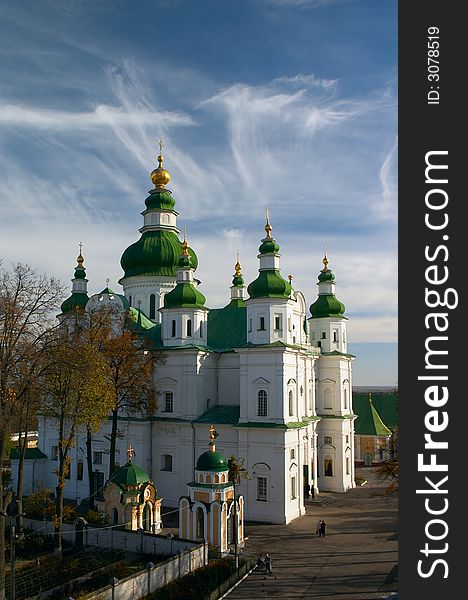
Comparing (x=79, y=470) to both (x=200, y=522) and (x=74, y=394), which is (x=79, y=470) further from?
(x=74, y=394)

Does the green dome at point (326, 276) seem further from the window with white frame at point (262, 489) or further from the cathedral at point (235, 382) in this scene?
the window with white frame at point (262, 489)

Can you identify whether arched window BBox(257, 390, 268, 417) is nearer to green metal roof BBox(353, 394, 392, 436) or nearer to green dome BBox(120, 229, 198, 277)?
green dome BBox(120, 229, 198, 277)

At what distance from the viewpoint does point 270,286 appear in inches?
1192

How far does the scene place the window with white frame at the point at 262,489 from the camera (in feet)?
95.9

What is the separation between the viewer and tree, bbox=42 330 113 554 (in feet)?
71.0

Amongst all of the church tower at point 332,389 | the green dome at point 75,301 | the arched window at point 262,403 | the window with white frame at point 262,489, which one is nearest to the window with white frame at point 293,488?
the window with white frame at point 262,489

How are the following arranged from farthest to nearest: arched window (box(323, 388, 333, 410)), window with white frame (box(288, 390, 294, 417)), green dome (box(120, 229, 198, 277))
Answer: green dome (box(120, 229, 198, 277))
arched window (box(323, 388, 333, 410))
window with white frame (box(288, 390, 294, 417))

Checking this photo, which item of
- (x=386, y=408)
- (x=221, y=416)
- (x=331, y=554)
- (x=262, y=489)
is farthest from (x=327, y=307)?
(x=386, y=408)

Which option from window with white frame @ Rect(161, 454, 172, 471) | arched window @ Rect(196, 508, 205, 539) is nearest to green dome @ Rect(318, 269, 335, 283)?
window with white frame @ Rect(161, 454, 172, 471)

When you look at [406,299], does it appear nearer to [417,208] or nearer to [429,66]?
[417,208]

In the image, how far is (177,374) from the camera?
→ 109 feet

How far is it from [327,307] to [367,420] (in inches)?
594

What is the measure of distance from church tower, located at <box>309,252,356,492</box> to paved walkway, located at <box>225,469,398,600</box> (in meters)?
3.66

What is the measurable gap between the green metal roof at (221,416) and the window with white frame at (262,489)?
10.3 feet
